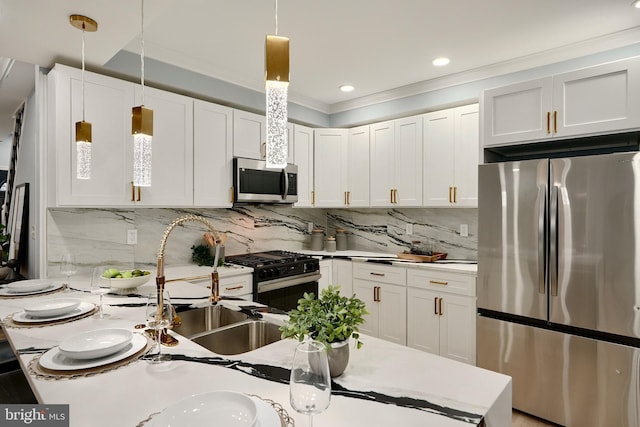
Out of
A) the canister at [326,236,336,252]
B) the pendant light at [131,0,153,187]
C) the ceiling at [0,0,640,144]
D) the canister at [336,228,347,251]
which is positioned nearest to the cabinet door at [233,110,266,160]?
the ceiling at [0,0,640,144]

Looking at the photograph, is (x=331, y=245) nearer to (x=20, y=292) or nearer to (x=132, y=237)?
(x=132, y=237)

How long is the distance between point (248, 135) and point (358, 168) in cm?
131

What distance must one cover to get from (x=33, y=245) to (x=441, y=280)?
3248 mm

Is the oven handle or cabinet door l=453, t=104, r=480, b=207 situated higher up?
cabinet door l=453, t=104, r=480, b=207

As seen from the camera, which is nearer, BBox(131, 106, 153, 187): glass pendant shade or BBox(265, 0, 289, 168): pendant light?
BBox(265, 0, 289, 168): pendant light

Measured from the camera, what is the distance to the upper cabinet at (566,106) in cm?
218

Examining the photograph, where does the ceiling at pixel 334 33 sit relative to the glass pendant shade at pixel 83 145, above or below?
above

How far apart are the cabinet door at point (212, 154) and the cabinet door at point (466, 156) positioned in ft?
6.83

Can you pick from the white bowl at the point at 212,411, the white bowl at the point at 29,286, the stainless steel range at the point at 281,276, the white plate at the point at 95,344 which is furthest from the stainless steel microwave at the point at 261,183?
the white bowl at the point at 212,411

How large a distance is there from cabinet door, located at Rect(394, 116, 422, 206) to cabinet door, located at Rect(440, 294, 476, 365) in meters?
Answer: 1.03

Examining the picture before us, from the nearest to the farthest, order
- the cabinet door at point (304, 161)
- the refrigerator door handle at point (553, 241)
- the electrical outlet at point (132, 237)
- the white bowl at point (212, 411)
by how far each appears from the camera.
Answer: the white bowl at point (212, 411), the refrigerator door handle at point (553, 241), the electrical outlet at point (132, 237), the cabinet door at point (304, 161)

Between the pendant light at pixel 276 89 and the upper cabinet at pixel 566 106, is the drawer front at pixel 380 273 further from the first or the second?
the pendant light at pixel 276 89

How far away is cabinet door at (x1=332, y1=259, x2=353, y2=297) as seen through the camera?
146 inches

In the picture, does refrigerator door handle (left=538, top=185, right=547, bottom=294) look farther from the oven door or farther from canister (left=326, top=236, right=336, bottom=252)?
canister (left=326, top=236, right=336, bottom=252)
